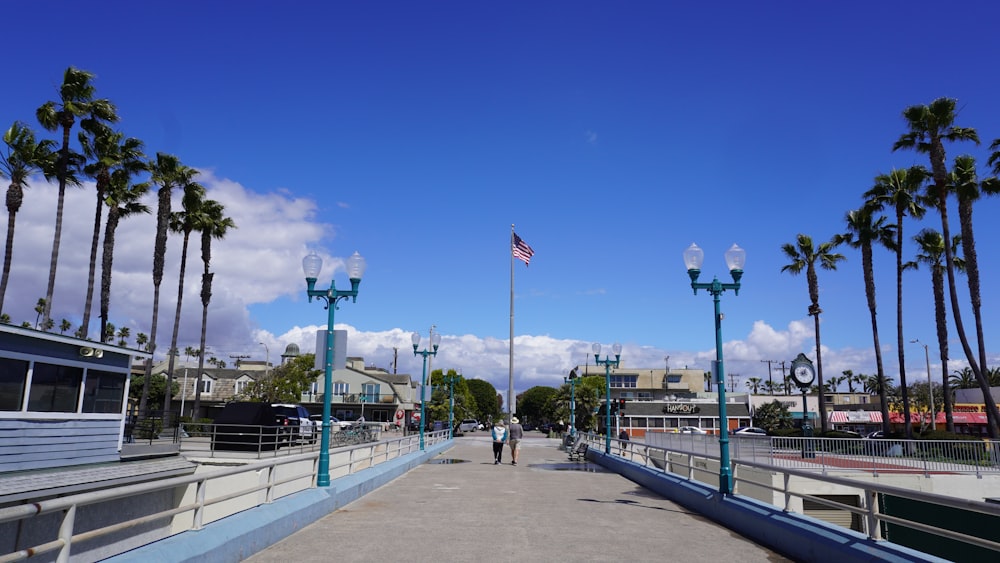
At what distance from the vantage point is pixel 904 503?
2234 centimetres

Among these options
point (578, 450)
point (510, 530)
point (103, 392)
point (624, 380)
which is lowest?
point (578, 450)

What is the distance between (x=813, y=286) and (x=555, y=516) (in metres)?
46.4

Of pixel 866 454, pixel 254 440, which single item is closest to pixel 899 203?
pixel 866 454

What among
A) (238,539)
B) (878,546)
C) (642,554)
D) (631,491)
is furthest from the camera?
(631,491)

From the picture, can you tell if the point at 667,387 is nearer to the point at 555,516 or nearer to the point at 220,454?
the point at 220,454

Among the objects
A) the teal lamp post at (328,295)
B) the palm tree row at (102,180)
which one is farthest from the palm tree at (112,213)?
the teal lamp post at (328,295)

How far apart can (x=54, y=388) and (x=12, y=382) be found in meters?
1.48

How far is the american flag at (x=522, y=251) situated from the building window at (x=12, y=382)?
28600mm

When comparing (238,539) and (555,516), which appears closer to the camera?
(238,539)

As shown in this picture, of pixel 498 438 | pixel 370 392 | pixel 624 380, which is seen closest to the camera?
pixel 498 438

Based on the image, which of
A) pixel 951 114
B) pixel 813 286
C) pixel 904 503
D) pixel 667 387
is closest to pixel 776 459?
pixel 904 503

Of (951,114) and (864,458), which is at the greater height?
(951,114)

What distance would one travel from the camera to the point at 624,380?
106m

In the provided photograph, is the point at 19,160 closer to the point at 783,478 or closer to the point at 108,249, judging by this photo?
the point at 108,249
